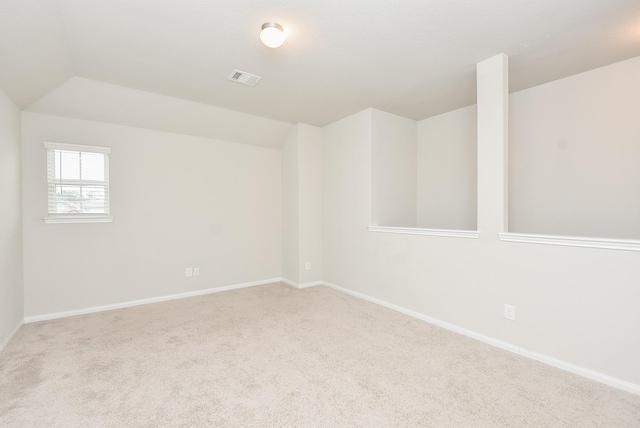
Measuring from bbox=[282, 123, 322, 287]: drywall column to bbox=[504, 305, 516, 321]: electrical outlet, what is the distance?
276 centimetres

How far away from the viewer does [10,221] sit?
9.30ft

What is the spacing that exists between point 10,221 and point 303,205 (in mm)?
3249

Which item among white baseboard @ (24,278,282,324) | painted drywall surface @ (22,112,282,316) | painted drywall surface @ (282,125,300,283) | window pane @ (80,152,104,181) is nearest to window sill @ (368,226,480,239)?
painted drywall surface @ (282,125,300,283)

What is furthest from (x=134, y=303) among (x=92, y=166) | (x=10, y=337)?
(x=92, y=166)

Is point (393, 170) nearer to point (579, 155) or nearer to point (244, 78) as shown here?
point (579, 155)

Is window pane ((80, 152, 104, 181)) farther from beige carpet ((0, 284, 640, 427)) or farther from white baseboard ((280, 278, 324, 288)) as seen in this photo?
white baseboard ((280, 278, 324, 288))

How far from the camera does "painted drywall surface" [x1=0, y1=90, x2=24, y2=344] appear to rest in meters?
2.63

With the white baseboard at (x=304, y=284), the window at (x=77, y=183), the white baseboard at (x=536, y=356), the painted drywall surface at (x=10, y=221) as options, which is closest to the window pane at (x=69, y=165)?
the window at (x=77, y=183)

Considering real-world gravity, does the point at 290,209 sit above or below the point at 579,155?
below

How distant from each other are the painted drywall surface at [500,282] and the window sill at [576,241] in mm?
42

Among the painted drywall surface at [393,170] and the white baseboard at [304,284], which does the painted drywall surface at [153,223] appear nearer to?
the white baseboard at [304,284]

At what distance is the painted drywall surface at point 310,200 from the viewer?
4.63 m

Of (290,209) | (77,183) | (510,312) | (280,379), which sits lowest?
(280,379)

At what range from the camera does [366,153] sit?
4027mm
